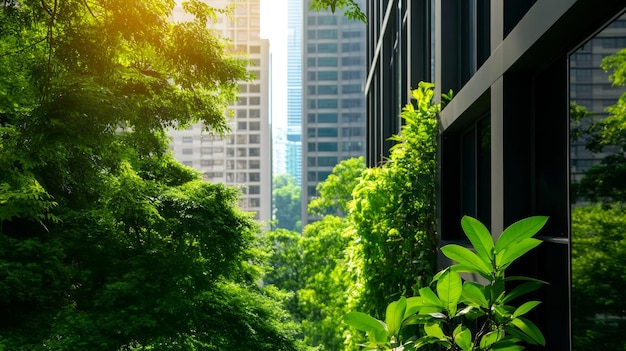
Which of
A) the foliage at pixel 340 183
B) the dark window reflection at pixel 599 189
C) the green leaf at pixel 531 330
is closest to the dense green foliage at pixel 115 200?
the dark window reflection at pixel 599 189

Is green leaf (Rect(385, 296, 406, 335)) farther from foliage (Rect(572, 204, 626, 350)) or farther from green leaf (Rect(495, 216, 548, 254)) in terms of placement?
foliage (Rect(572, 204, 626, 350))

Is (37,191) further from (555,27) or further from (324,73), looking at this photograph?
(324,73)

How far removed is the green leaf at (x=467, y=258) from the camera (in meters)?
2.62

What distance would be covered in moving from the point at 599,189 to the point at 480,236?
0.87 m

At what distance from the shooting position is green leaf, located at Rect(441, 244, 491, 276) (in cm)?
262

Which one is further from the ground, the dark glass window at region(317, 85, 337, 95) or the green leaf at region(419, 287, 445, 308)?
the dark glass window at region(317, 85, 337, 95)

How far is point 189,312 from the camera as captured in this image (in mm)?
13016

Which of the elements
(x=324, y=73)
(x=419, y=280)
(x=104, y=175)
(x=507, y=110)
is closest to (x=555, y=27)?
(x=507, y=110)

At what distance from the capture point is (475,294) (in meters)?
2.69

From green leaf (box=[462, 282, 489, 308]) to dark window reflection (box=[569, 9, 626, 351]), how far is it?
2.00 feet

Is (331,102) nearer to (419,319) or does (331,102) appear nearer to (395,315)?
(419,319)

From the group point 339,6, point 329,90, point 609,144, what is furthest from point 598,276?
point 329,90

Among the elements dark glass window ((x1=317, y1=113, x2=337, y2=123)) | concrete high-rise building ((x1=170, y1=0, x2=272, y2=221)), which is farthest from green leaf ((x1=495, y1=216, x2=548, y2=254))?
concrete high-rise building ((x1=170, y1=0, x2=272, y2=221))

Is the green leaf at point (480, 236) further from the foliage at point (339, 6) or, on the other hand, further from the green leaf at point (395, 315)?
the foliage at point (339, 6)
